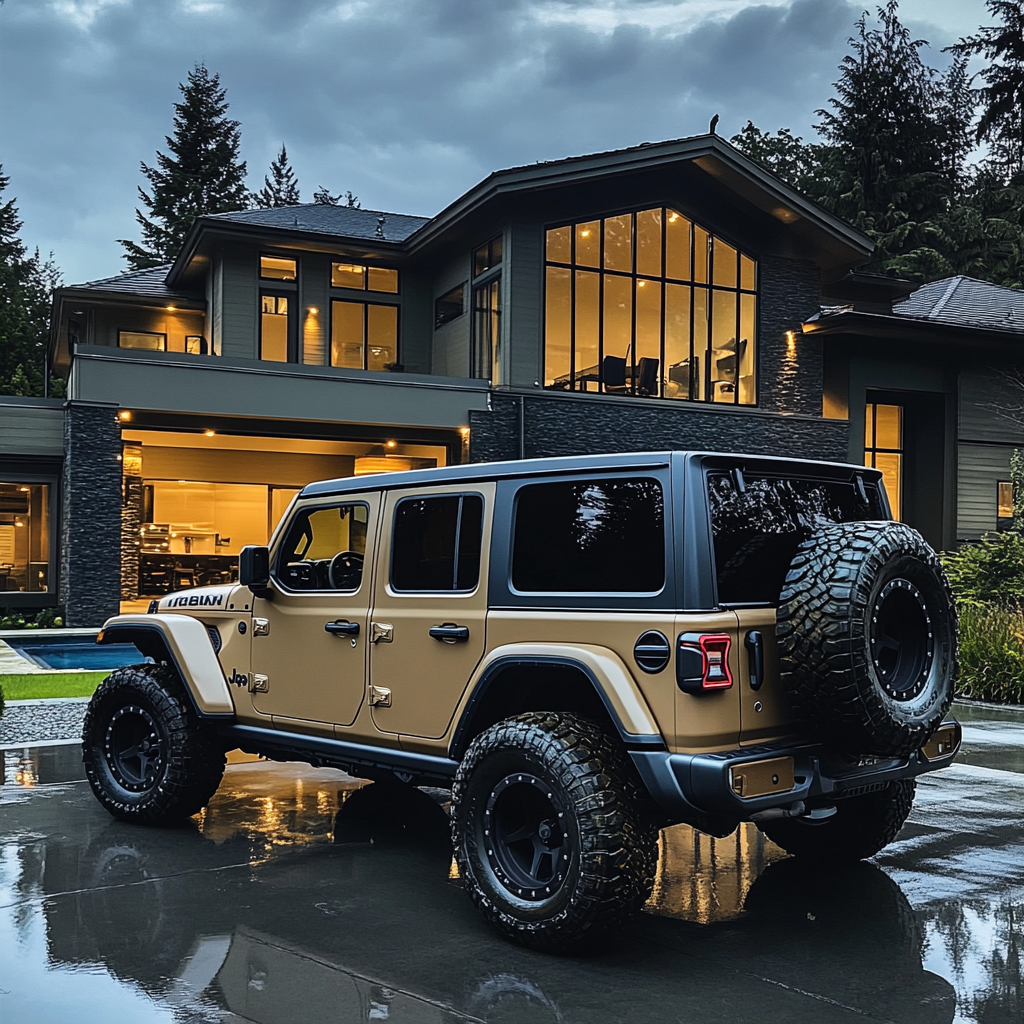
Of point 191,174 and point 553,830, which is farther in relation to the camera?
point 191,174

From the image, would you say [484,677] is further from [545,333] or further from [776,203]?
[776,203]

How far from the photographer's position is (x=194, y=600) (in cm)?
675

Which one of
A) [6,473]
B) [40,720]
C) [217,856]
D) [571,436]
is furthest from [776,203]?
[217,856]

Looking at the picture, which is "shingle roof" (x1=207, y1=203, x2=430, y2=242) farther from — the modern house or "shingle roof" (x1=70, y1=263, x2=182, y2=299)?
"shingle roof" (x1=70, y1=263, x2=182, y2=299)

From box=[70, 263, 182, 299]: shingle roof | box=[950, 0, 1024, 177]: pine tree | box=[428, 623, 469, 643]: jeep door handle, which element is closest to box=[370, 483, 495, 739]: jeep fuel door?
box=[428, 623, 469, 643]: jeep door handle

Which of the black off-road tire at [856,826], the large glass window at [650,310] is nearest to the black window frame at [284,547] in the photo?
the black off-road tire at [856,826]

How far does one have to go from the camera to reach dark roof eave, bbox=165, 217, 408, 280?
79.7 feet

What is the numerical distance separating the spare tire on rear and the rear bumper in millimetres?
136

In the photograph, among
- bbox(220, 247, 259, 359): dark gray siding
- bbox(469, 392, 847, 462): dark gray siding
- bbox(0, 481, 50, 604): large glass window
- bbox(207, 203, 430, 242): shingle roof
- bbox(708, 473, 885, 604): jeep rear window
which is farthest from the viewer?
bbox(207, 203, 430, 242): shingle roof

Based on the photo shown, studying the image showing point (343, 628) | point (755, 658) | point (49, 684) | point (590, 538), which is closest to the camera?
point (755, 658)

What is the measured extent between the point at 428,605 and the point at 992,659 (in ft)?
31.5

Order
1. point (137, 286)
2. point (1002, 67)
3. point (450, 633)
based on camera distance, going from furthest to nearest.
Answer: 1. point (1002, 67)
2. point (137, 286)
3. point (450, 633)

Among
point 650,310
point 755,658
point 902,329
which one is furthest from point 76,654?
point 902,329

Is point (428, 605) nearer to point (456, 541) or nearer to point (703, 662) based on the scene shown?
point (456, 541)
